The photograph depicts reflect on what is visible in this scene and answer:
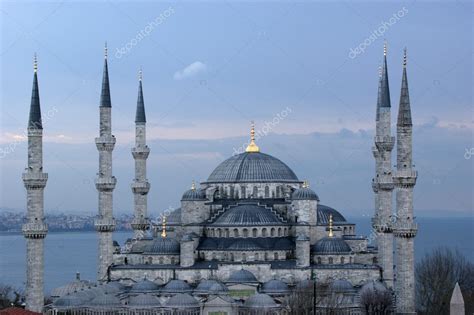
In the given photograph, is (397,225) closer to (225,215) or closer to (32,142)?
(225,215)

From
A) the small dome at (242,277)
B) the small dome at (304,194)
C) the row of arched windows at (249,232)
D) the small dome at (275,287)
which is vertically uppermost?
the small dome at (304,194)

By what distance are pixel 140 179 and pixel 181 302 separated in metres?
9.09

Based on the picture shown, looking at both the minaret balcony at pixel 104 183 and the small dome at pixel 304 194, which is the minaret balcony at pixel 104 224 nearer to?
the minaret balcony at pixel 104 183

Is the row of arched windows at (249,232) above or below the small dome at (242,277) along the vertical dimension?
above

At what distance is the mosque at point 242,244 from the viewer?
3478cm

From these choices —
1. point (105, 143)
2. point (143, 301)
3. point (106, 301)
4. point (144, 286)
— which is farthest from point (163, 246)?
point (106, 301)

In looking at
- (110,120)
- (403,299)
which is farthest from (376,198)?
(110,120)

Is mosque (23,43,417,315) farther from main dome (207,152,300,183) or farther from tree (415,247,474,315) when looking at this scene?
tree (415,247,474,315)

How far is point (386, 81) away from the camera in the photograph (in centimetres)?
4078

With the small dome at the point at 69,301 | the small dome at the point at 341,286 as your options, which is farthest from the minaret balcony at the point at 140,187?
the small dome at the point at 341,286

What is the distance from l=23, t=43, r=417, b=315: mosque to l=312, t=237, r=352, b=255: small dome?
0.05m

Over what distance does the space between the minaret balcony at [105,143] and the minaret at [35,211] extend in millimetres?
4429

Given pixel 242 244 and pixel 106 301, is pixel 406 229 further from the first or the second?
pixel 106 301

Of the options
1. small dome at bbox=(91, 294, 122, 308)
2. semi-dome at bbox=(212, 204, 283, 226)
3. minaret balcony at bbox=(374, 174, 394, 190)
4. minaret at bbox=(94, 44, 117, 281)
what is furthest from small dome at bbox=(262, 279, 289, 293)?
minaret at bbox=(94, 44, 117, 281)
